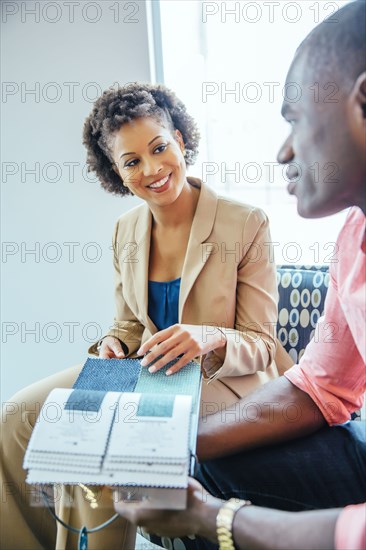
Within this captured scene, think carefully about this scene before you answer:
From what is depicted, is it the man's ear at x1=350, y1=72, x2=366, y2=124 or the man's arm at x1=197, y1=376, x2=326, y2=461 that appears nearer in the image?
the man's ear at x1=350, y1=72, x2=366, y2=124

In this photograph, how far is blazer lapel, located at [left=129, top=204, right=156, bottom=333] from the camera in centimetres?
134

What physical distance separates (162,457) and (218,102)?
4.89 feet

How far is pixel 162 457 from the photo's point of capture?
0.68 metres

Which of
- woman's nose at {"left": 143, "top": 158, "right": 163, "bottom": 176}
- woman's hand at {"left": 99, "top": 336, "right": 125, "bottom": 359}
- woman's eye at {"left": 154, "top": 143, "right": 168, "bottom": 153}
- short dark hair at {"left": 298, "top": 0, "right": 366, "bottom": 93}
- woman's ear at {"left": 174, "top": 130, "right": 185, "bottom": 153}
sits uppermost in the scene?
short dark hair at {"left": 298, "top": 0, "right": 366, "bottom": 93}

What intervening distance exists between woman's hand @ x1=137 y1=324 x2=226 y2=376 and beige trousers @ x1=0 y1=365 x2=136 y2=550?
0.85 feet

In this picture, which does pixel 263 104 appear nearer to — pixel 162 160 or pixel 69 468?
pixel 162 160

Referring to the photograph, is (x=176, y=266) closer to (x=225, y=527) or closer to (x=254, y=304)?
(x=254, y=304)

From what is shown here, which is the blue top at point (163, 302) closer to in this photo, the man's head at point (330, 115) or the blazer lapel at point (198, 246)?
the blazer lapel at point (198, 246)

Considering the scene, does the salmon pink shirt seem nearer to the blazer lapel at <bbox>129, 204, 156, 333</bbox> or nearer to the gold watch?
the gold watch

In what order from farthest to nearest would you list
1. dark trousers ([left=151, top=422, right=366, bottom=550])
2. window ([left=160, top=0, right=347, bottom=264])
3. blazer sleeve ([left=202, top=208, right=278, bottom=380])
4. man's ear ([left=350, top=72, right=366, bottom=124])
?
window ([left=160, top=0, right=347, bottom=264])
blazer sleeve ([left=202, top=208, right=278, bottom=380])
dark trousers ([left=151, top=422, right=366, bottom=550])
man's ear ([left=350, top=72, right=366, bottom=124])

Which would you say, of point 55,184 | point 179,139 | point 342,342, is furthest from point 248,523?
point 55,184

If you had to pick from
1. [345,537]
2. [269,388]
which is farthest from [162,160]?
[345,537]

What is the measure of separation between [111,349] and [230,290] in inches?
12.3

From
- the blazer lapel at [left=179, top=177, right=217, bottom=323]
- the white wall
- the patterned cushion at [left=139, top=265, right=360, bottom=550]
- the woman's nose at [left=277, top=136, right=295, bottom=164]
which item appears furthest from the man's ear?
the white wall
